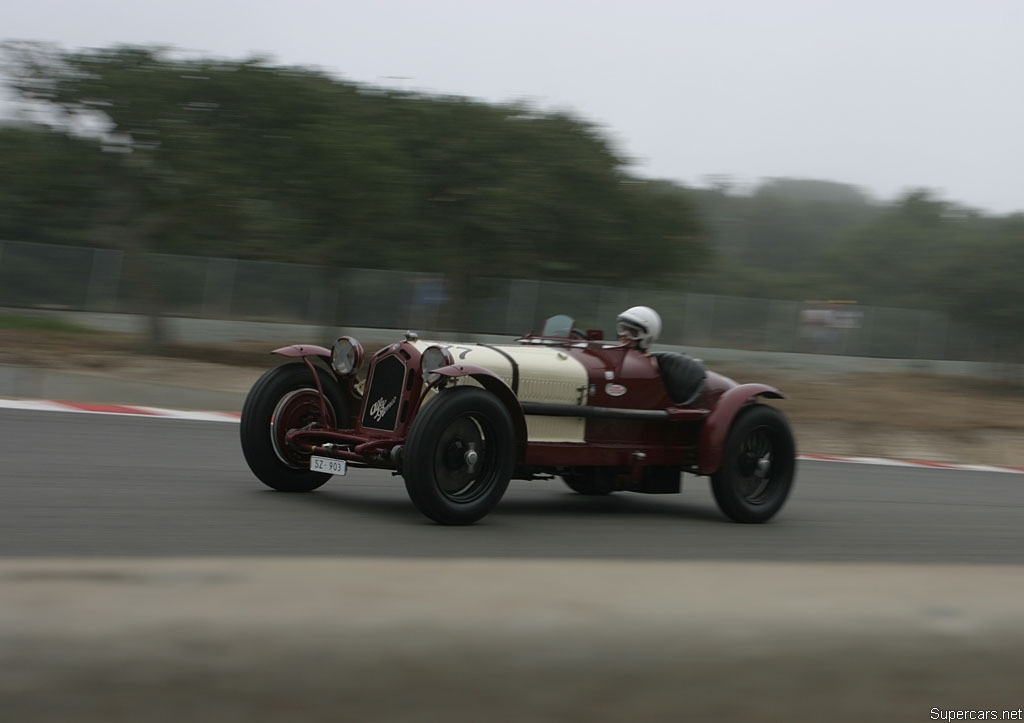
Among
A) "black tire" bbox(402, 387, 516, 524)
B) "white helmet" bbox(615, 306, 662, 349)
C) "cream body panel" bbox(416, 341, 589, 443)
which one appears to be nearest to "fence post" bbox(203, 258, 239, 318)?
"white helmet" bbox(615, 306, 662, 349)

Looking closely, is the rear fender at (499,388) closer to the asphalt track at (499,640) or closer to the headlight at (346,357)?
the headlight at (346,357)

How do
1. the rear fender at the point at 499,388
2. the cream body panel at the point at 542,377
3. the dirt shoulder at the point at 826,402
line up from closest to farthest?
the rear fender at the point at 499,388
the cream body panel at the point at 542,377
the dirt shoulder at the point at 826,402

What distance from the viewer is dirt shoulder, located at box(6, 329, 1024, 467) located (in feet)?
56.7

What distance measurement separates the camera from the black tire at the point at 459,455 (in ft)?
19.9

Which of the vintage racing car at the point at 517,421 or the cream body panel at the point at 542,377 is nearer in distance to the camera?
the vintage racing car at the point at 517,421

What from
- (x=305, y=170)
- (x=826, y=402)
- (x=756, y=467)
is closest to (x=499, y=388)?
(x=756, y=467)

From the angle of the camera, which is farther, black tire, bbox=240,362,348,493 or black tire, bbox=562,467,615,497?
black tire, bbox=562,467,615,497

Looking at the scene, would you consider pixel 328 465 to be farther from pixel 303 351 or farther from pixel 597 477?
pixel 597 477

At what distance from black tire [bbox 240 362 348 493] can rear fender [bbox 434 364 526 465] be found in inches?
43.3

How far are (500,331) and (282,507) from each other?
18486 mm

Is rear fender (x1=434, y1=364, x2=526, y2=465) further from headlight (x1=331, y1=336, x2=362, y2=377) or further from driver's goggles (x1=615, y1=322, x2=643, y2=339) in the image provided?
driver's goggles (x1=615, y1=322, x2=643, y2=339)

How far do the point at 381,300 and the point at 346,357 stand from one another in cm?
1724

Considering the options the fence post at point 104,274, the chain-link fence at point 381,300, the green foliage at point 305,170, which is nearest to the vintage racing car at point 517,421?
the green foliage at point 305,170

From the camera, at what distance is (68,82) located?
65.0 feet
